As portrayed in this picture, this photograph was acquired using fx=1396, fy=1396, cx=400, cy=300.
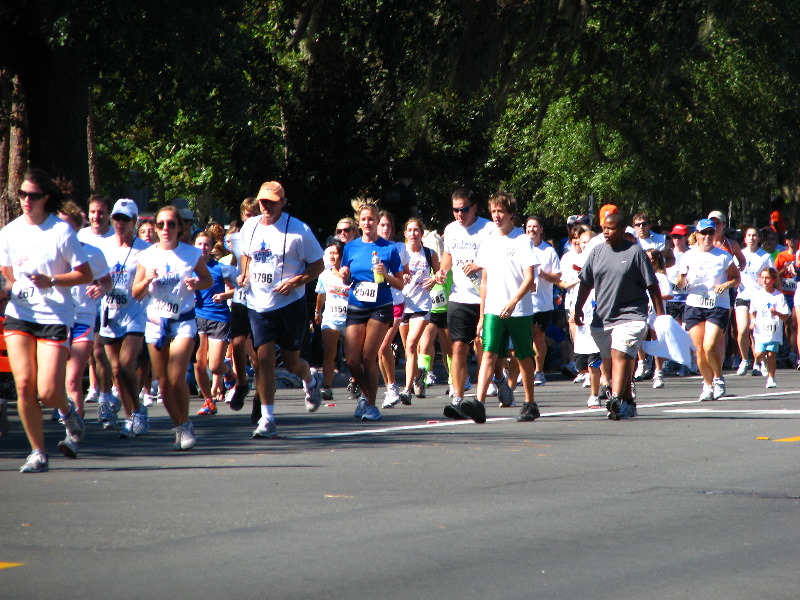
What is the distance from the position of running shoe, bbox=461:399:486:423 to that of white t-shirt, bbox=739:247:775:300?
8502 mm

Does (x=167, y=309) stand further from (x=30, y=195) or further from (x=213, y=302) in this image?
(x=213, y=302)

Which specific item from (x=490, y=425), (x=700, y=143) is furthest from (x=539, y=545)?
(x=700, y=143)

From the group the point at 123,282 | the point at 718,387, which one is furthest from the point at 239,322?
the point at 718,387

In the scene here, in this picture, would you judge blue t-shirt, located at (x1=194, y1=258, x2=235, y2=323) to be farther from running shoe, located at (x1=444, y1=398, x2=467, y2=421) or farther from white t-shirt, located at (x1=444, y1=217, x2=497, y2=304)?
running shoe, located at (x1=444, y1=398, x2=467, y2=421)

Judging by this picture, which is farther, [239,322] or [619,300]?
[239,322]

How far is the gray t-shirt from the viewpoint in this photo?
40.1 ft

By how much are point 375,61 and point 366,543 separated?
16.5 metres

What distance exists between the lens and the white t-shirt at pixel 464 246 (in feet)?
43.3

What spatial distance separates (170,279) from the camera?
10375 millimetres

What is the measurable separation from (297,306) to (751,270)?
1035cm

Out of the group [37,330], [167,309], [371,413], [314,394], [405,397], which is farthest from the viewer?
[405,397]

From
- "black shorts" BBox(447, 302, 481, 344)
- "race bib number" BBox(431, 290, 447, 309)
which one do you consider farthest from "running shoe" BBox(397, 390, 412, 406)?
"race bib number" BBox(431, 290, 447, 309)

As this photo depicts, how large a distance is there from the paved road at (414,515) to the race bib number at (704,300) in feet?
11.3

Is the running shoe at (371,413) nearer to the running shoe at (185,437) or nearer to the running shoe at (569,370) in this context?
the running shoe at (185,437)
